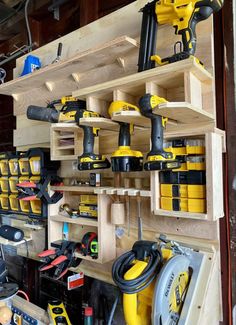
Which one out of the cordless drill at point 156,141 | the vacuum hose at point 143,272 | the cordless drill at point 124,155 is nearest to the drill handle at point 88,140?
the cordless drill at point 124,155

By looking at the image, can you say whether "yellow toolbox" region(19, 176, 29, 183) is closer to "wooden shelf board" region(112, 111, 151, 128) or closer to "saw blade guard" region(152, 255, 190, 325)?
"wooden shelf board" region(112, 111, 151, 128)

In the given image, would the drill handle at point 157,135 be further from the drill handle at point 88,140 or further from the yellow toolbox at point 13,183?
the yellow toolbox at point 13,183

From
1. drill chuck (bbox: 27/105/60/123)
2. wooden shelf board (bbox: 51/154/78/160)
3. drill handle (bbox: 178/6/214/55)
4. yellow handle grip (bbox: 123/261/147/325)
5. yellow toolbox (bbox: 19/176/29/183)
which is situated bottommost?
yellow handle grip (bbox: 123/261/147/325)

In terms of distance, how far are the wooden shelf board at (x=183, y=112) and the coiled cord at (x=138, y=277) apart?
1.46 feet

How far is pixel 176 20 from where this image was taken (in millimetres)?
894

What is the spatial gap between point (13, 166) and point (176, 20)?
1.08 meters

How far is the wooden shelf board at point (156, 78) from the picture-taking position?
0.83m

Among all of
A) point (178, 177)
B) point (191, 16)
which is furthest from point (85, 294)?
point (191, 16)

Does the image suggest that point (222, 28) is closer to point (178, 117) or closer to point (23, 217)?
point (178, 117)

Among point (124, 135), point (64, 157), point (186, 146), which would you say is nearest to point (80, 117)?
point (124, 135)

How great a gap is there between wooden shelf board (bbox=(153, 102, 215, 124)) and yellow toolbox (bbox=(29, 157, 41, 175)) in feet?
2.40

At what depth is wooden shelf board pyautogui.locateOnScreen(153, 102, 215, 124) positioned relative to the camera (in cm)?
77

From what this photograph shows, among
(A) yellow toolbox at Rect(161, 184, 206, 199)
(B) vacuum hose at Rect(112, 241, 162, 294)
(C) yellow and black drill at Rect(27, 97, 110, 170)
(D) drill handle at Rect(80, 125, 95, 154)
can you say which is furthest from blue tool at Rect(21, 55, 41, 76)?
(B) vacuum hose at Rect(112, 241, 162, 294)

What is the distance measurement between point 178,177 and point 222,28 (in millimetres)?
621
